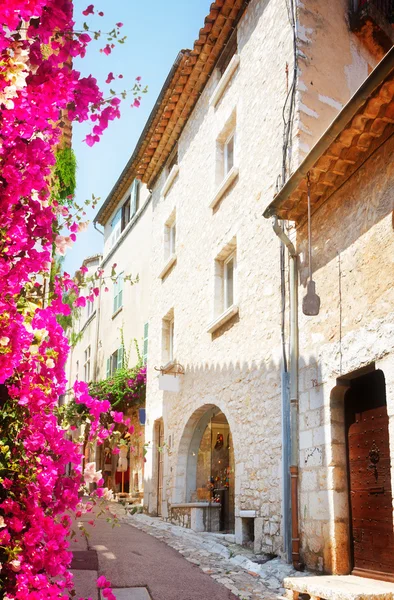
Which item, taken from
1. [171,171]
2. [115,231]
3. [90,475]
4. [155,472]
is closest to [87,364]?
[115,231]

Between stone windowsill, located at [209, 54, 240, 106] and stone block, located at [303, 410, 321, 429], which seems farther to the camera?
stone windowsill, located at [209, 54, 240, 106]

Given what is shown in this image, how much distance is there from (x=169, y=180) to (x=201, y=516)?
698 centimetres

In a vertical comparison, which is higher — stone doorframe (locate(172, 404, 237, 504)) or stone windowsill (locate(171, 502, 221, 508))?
stone doorframe (locate(172, 404, 237, 504))

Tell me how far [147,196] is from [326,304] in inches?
439

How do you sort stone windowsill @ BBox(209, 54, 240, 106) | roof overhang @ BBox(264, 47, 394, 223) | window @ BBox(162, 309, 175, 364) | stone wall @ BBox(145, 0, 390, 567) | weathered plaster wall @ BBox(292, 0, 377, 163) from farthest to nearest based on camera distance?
window @ BBox(162, 309, 175, 364) → stone windowsill @ BBox(209, 54, 240, 106) → weathered plaster wall @ BBox(292, 0, 377, 163) → stone wall @ BBox(145, 0, 390, 567) → roof overhang @ BBox(264, 47, 394, 223)

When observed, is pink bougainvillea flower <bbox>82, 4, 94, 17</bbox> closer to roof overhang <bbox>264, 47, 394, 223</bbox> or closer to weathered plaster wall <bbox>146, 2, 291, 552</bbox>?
roof overhang <bbox>264, 47, 394, 223</bbox>

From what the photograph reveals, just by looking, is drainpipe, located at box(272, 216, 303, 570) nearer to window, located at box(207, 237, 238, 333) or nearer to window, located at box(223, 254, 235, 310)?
window, located at box(207, 237, 238, 333)

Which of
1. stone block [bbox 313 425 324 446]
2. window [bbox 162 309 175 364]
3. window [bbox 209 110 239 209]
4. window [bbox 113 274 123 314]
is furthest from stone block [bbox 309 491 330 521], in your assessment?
window [bbox 113 274 123 314]

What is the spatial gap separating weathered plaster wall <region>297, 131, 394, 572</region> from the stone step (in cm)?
51

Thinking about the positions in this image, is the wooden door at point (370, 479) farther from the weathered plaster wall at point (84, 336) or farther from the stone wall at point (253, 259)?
the weathered plaster wall at point (84, 336)

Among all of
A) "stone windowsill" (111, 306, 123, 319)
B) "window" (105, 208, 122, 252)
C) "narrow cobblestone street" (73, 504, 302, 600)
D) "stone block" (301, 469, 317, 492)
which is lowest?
"narrow cobblestone street" (73, 504, 302, 600)

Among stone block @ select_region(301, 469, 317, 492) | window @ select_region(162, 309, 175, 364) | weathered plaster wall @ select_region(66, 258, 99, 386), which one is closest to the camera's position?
stone block @ select_region(301, 469, 317, 492)

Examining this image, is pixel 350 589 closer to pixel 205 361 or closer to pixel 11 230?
pixel 11 230

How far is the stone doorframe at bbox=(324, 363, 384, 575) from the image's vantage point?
6.42 meters
